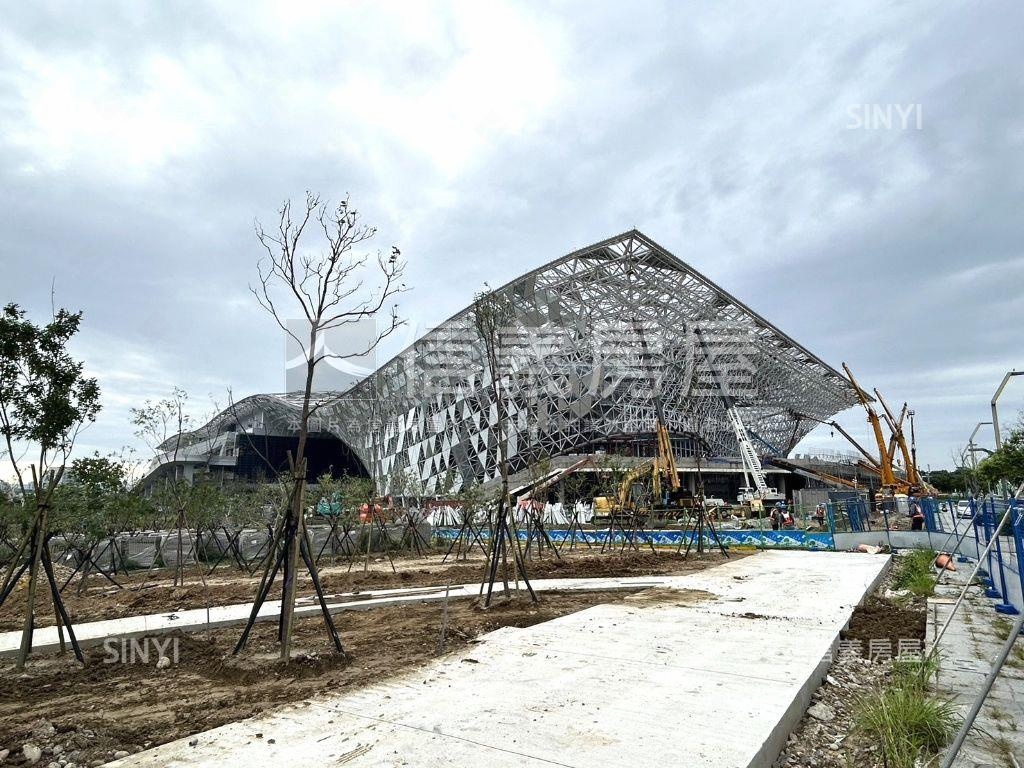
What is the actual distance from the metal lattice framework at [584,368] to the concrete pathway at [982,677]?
31.2m

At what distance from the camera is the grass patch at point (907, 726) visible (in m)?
4.13

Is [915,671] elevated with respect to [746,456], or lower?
lower

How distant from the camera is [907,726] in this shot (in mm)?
4453

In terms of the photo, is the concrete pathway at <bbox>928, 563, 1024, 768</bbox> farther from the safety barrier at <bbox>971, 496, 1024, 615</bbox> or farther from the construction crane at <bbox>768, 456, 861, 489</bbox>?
the construction crane at <bbox>768, 456, 861, 489</bbox>

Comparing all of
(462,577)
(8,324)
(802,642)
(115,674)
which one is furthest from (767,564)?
(8,324)

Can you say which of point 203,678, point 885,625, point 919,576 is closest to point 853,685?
point 885,625

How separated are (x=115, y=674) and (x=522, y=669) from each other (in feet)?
13.2

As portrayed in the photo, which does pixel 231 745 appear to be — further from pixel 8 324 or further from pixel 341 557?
pixel 341 557

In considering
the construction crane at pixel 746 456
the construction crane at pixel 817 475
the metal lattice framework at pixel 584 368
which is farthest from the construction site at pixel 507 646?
the construction crane at pixel 817 475

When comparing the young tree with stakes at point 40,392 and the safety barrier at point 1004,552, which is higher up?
the young tree with stakes at point 40,392

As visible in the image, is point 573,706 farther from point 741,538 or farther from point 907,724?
point 741,538

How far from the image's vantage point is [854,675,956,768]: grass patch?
163 inches

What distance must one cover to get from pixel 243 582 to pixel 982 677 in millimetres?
14318

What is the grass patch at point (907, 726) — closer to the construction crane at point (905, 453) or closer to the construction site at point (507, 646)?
the construction site at point (507, 646)
